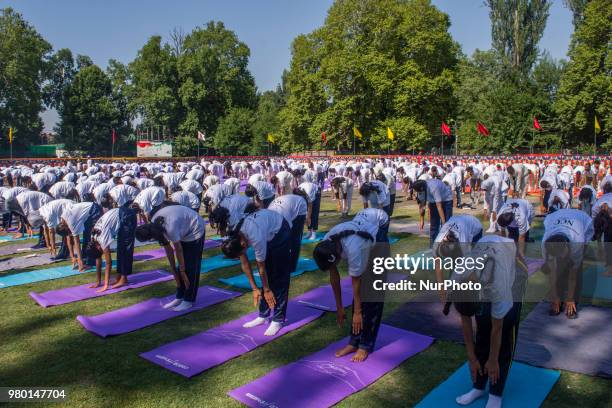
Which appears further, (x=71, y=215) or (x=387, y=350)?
(x=71, y=215)

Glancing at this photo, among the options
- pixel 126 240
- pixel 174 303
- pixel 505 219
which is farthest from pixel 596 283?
pixel 126 240

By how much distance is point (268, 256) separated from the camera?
6.25 meters

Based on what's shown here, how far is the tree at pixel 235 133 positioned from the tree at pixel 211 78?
6.96ft

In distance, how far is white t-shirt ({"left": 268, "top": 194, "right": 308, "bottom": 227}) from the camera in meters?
8.48

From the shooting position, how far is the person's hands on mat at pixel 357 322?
5203 mm

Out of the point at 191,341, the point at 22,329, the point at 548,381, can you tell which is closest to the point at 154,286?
the point at 22,329

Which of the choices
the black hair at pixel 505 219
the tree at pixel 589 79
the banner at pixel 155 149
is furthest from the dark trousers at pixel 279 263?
the banner at pixel 155 149

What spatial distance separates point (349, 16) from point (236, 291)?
4208 centimetres

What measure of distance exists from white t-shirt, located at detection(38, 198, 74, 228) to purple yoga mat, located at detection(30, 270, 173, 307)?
1898mm

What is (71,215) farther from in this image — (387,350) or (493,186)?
(493,186)

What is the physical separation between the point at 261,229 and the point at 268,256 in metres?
0.50

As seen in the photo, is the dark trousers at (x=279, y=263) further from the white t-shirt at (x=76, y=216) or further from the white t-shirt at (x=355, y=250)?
the white t-shirt at (x=76, y=216)

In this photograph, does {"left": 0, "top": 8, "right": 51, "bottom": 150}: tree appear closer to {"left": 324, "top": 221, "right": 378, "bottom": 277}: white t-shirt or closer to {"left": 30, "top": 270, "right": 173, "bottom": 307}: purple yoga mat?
{"left": 30, "top": 270, "right": 173, "bottom": 307}: purple yoga mat

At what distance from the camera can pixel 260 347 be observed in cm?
602
